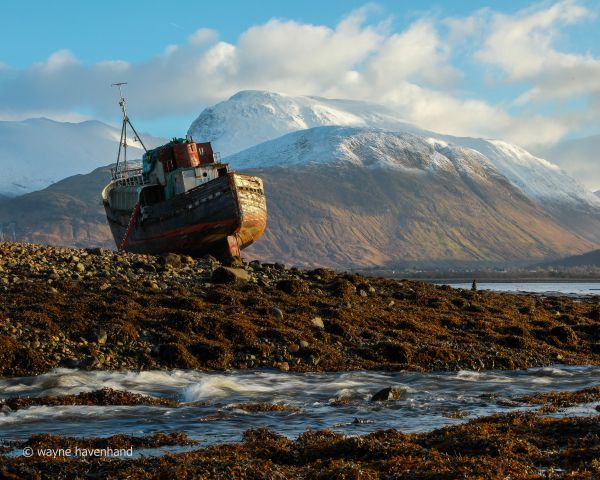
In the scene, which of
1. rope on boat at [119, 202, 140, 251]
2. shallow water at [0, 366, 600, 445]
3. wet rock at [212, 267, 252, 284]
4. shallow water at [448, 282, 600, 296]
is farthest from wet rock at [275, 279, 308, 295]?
shallow water at [448, 282, 600, 296]

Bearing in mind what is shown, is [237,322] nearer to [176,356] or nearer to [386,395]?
[176,356]

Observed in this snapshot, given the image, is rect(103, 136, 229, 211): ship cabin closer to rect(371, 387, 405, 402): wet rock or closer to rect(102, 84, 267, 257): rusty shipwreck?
rect(102, 84, 267, 257): rusty shipwreck

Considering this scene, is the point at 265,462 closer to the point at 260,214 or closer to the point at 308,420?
the point at 308,420

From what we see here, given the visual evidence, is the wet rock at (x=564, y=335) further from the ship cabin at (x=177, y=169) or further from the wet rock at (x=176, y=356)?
the ship cabin at (x=177, y=169)

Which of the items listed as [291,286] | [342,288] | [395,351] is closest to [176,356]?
[395,351]

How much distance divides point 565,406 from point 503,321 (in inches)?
566

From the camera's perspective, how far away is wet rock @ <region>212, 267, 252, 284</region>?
31709mm

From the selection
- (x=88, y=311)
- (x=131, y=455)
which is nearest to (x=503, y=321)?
(x=88, y=311)

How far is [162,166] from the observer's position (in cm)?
5044

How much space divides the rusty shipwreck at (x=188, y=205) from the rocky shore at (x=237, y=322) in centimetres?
991

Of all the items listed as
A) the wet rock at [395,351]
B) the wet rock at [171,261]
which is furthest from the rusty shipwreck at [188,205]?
the wet rock at [395,351]

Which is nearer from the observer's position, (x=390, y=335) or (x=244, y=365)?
(x=244, y=365)

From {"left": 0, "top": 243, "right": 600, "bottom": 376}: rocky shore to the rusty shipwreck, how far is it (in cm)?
991

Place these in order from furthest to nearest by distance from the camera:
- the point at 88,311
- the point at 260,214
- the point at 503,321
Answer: the point at 260,214, the point at 503,321, the point at 88,311
